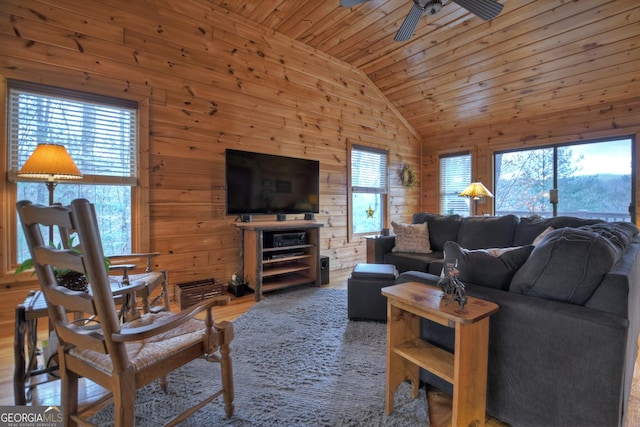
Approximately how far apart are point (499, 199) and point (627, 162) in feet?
5.44

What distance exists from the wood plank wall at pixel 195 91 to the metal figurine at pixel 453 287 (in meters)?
2.83

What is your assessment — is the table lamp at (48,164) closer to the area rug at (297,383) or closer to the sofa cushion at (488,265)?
the area rug at (297,383)

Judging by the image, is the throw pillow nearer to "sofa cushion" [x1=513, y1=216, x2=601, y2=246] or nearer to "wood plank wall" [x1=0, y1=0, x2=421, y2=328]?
"sofa cushion" [x1=513, y1=216, x2=601, y2=246]

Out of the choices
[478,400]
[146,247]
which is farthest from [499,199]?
[146,247]

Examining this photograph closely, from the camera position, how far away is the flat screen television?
3.39 metres

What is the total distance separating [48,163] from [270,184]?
2.10 meters

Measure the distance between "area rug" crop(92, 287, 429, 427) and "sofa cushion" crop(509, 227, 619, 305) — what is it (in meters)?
0.86

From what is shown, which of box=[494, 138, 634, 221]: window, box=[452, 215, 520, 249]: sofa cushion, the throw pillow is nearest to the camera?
box=[452, 215, 520, 249]: sofa cushion

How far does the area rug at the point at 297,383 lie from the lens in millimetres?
1481

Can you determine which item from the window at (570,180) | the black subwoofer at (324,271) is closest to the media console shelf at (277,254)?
the black subwoofer at (324,271)

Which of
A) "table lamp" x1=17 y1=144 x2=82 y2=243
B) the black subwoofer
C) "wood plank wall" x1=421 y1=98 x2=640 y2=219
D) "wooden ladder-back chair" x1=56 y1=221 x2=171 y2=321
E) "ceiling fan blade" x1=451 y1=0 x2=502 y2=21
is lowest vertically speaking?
the black subwoofer

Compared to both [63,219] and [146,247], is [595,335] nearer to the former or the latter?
[63,219]

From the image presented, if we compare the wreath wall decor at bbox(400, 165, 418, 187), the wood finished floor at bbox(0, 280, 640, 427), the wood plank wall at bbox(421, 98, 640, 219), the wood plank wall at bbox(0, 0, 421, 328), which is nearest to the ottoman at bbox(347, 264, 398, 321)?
the wood finished floor at bbox(0, 280, 640, 427)

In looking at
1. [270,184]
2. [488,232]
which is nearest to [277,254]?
[270,184]
